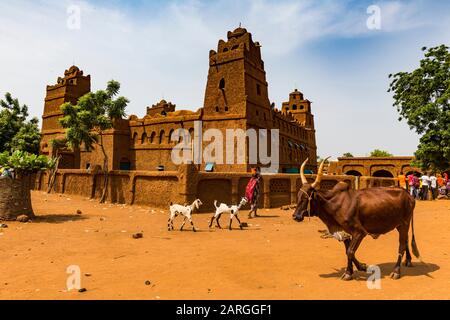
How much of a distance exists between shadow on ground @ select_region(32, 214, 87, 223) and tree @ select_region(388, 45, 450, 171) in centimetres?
2390

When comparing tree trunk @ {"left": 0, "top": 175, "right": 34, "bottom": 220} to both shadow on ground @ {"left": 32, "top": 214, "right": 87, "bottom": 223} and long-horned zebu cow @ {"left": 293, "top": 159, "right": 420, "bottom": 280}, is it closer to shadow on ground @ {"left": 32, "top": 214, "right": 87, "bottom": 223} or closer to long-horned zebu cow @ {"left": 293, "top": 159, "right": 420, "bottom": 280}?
shadow on ground @ {"left": 32, "top": 214, "right": 87, "bottom": 223}

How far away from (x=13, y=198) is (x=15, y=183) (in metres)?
0.60

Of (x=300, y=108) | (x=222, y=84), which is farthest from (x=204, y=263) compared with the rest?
(x=300, y=108)

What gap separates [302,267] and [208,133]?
25.6m

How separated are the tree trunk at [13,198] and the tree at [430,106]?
84.1 feet

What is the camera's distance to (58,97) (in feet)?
137

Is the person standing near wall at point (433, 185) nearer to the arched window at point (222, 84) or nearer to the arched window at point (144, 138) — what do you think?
the arched window at point (222, 84)

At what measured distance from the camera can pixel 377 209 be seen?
5.38m

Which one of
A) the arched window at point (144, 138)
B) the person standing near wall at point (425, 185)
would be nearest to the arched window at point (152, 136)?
the arched window at point (144, 138)

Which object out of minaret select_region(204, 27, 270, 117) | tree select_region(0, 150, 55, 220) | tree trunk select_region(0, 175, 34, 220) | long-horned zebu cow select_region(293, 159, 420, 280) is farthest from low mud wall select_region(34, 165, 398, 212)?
minaret select_region(204, 27, 270, 117)

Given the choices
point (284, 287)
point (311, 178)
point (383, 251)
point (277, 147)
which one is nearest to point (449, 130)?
point (311, 178)

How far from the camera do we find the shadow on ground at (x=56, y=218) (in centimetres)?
1235

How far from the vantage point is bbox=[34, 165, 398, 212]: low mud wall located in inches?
613
